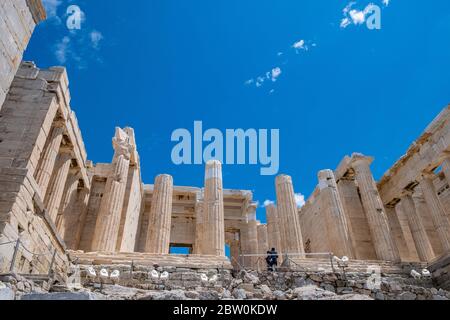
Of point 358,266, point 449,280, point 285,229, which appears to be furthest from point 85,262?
point 449,280

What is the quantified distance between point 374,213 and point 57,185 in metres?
19.3

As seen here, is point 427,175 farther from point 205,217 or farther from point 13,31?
point 13,31

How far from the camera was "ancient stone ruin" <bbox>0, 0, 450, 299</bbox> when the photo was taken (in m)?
10.7

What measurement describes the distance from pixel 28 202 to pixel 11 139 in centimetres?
375

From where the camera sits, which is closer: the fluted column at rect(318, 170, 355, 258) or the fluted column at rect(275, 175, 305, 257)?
the fluted column at rect(275, 175, 305, 257)

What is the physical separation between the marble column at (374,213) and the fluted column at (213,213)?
9.64 meters

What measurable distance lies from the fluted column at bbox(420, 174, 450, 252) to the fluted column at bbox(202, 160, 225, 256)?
41.9 feet

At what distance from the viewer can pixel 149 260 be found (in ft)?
55.9

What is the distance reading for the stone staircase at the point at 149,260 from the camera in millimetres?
16422

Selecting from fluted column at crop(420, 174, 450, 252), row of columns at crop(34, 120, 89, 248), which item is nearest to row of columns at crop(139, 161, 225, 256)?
row of columns at crop(34, 120, 89, 248)

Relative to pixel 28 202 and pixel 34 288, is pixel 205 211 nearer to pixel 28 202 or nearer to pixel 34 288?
pixel 28 202

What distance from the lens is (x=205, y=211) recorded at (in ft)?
75.8

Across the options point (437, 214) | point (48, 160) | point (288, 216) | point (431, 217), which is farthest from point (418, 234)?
point (48, 160)

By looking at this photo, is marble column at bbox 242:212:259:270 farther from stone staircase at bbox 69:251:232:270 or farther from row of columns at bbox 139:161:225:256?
stone staircase at bbox 69:251:232:270
